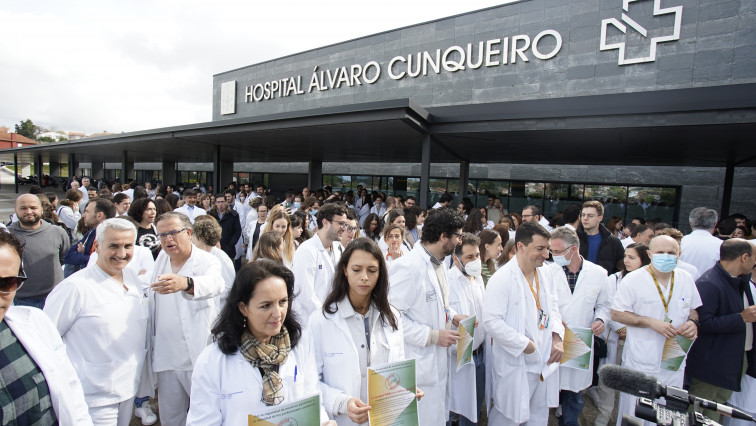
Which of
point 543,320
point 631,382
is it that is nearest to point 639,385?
point 631,382

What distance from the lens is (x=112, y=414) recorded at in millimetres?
2676

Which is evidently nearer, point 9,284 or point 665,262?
point 9,284

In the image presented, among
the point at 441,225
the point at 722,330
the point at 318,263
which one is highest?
the point at 441,225

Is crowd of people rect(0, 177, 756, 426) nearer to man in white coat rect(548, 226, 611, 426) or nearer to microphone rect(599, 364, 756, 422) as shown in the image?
man in white coat rect(548, 226, 611, 426)

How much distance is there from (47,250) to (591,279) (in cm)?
604

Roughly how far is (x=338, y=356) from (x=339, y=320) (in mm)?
215

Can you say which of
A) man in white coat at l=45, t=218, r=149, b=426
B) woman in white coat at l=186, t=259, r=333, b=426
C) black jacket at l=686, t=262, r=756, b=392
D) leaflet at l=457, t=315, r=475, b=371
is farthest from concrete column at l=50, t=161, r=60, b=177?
black jacket at l=686, t=262, r=756, b=392

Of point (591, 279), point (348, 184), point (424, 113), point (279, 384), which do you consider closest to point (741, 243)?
point (591, 279)

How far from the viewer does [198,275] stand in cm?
307

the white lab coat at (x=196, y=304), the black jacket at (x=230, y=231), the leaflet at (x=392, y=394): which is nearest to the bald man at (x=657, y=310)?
the leaflet at (x=392, y=394)

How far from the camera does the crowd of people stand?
1866mm

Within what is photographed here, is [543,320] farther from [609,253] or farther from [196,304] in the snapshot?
[196,304]

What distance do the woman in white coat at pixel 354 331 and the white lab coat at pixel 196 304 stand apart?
39.8 inches

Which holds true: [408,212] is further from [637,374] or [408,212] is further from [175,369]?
[637,374]
